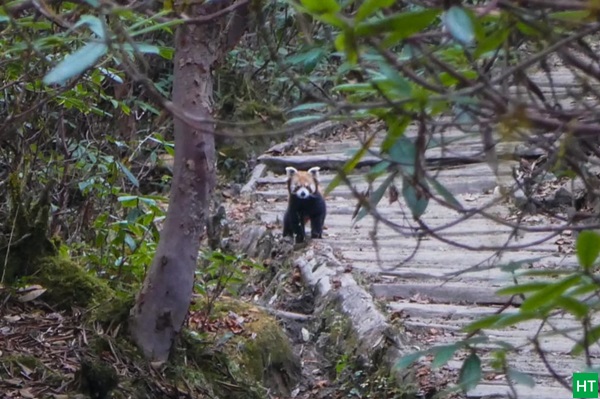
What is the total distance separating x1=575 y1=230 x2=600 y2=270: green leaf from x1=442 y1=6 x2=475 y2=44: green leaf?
364 mm

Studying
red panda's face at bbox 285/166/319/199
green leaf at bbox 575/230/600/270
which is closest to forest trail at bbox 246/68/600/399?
red panda's face at bbox 285/166/319/199

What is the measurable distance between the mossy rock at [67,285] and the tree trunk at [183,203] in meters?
0.46

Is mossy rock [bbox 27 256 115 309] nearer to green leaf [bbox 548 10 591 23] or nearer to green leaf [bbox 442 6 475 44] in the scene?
green leaf [bbox 548 10 591 23]

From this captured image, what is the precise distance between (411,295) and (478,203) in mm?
2232

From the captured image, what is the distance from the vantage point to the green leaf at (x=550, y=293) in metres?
1.50

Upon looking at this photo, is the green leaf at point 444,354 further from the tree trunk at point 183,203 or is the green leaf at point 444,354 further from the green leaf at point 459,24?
the tree trunk at point 183,203

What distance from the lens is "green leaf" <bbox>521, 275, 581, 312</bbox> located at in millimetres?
1498

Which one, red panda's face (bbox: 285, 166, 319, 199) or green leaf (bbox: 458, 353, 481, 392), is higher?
red panda's face (bbox: 285, 166, 319, 199)

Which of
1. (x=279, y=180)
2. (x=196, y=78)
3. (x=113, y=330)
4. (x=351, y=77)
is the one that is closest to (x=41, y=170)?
(x=113, y=330)

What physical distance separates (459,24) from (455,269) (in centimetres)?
485

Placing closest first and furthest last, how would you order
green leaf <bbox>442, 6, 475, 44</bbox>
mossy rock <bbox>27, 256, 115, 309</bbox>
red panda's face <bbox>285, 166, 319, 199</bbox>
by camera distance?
green leaf <bbox>442, 6, 475, 44</bbox>, mossy rock <bbox>27, 256, 115, 309</bbox>, red panda's face <bbox>285, 166, 319, 199</bbox>

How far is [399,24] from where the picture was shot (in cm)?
139

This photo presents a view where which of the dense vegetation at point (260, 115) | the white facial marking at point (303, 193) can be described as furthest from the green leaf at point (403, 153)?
the white facial marking at point (303, 193)

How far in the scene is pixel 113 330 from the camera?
3.96 m
